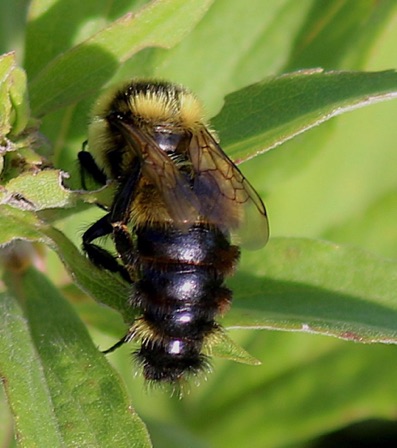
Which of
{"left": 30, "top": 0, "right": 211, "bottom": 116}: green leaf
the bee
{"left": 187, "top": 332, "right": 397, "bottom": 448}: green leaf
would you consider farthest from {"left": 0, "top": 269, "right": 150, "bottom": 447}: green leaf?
{"left": 187, "top": 332, "right": 397, "bottom": 448}: green leaf

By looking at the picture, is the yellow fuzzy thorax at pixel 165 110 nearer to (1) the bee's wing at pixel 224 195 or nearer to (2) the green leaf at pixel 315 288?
(1) the bee's wing at pixel 224 195

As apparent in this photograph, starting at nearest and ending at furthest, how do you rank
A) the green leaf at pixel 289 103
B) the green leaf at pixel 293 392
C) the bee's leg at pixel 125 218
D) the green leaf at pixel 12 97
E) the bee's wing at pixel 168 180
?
the bee's wing at pixel 168 180 < the green leaf at pixel 12 97 < the bee's leg at pixel 125 218 < the green leaf at pixel 289 103 < the green leaf at pixel 293 392

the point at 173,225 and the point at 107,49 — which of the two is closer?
the point at 173,225

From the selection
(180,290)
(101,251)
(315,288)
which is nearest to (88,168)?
(101,251)

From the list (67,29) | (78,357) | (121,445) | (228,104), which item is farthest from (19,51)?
(121,445)

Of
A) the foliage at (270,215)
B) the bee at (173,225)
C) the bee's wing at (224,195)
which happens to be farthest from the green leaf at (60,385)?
the bee's wing at (224,195)

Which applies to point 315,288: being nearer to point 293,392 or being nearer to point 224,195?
point 224,195
